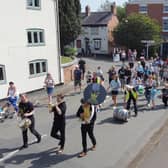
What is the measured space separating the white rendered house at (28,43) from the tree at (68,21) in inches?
367

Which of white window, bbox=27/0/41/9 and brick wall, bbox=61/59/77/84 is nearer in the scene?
white window, bbox=27/0/41/9

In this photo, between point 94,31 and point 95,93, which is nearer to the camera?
point 95,93

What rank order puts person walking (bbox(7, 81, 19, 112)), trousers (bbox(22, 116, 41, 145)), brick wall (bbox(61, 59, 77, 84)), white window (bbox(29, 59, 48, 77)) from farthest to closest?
brick wall (bbox(61, 59, 77, 84)) < white window (bbox(29, 59, 48, 77)) < person walking (bbox(7, 81, 19, 112)) < trousers (bbox(22, 116, 41, 145))

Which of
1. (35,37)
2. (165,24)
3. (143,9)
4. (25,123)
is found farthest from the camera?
(143,9)

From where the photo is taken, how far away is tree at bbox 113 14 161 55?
39438 millimetres

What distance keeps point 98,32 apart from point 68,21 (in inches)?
637

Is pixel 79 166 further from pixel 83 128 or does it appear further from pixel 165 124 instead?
pixel 165 124

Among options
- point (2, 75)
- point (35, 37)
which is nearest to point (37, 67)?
point (35, 37)

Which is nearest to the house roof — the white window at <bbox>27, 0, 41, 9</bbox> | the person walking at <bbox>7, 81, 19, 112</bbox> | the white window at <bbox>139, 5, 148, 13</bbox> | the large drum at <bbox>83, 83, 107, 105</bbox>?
the white window at <bbox>139, 5, 148, 13</bbox>

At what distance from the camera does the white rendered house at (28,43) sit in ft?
60.7

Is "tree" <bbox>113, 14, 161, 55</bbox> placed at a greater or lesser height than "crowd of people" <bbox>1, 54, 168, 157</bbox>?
greater

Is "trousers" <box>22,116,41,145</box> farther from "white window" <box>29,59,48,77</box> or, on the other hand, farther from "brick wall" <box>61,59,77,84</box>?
"brick wall" <box>61,59,77,84</box>

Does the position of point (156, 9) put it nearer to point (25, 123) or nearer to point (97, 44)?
point (97, 44)

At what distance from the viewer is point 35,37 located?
20.6 meters
